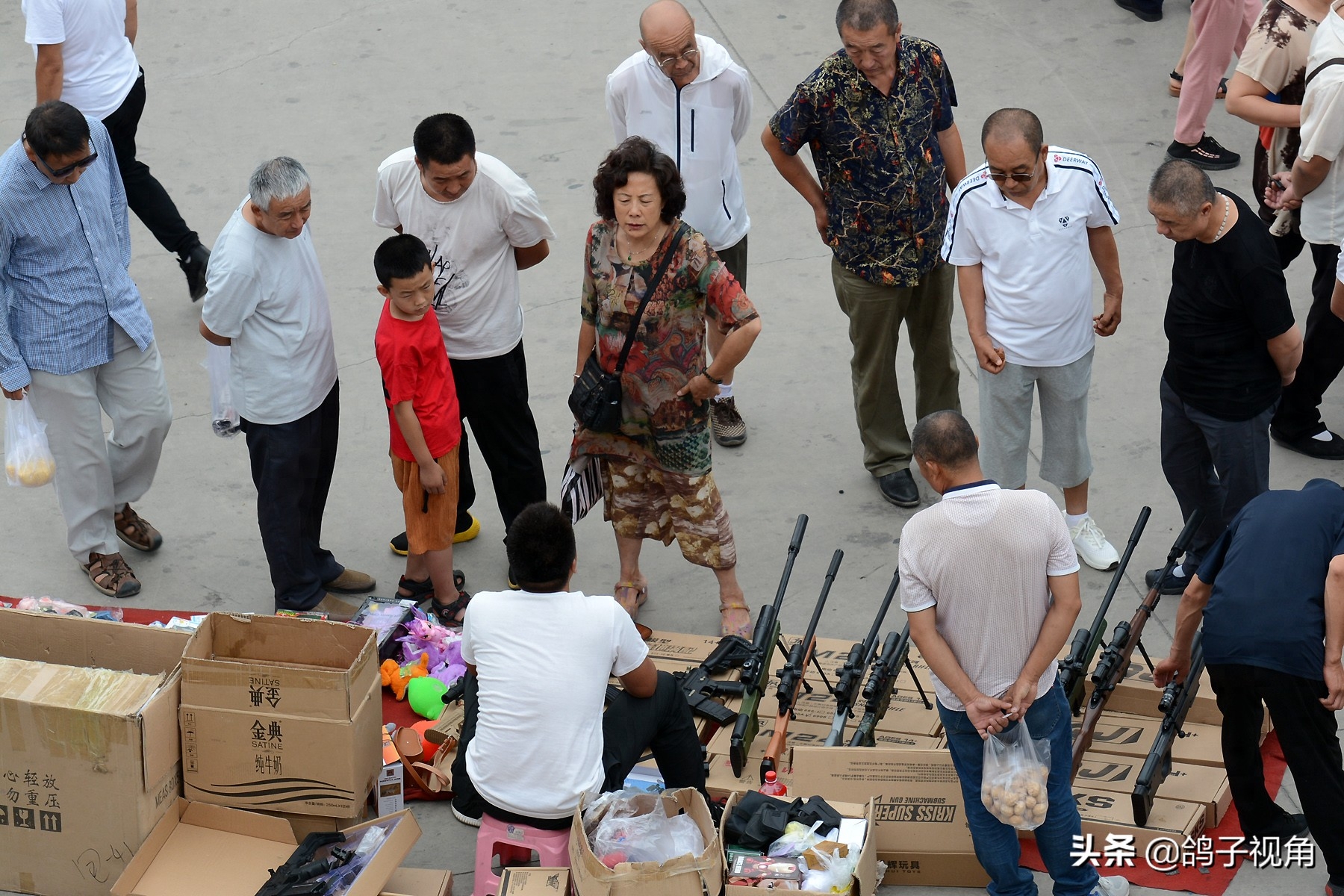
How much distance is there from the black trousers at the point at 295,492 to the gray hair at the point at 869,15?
2.19 meters

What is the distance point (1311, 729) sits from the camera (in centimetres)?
371

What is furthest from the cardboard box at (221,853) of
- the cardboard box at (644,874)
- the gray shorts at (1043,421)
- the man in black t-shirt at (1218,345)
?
the man in black t-shirt at (1218,345)

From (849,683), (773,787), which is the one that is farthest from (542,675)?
(849,683)

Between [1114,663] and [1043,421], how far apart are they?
44.2 inches

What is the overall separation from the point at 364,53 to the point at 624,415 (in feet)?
17.3

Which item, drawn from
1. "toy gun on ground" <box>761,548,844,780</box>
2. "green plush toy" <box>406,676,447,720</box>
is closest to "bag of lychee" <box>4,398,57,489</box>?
"green plush toy" <box>406,676,447,720</box>

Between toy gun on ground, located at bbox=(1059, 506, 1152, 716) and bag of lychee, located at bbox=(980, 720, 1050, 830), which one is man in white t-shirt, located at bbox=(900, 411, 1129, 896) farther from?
toy gun on ground, located at bbox=(1059, 506, 1152, 716)

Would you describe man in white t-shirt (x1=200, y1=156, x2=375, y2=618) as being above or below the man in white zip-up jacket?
below

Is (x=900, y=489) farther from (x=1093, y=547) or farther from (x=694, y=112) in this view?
(x=694, y=112)

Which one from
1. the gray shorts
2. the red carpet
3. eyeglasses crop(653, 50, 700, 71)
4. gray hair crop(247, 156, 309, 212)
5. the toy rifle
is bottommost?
the red carpet

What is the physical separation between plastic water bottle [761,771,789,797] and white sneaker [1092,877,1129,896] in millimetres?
881

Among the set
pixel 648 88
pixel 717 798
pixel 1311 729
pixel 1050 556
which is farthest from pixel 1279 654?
pixel 648 88

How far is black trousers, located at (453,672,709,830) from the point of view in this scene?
3.82 meters

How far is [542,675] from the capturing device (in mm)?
3619
